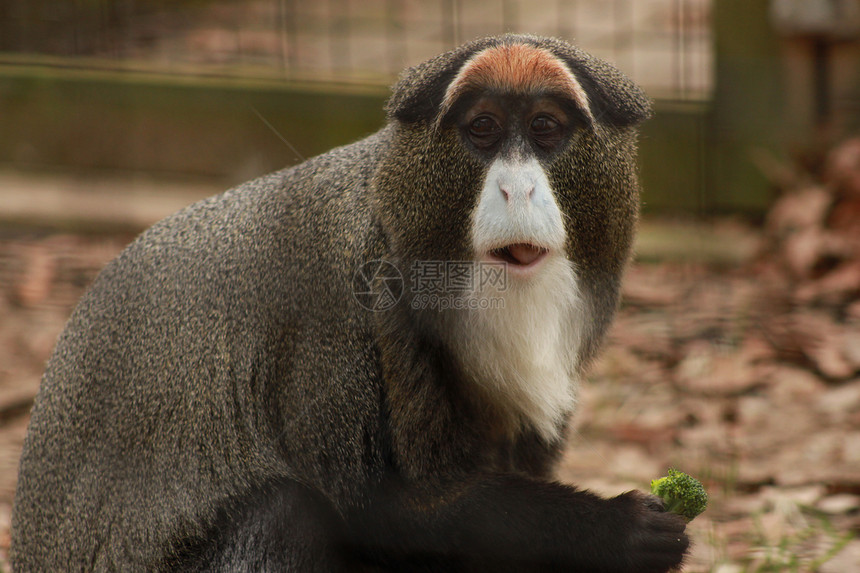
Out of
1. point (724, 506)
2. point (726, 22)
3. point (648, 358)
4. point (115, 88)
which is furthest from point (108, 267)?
point (726, 22)

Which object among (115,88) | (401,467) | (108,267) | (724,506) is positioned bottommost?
(724,506)

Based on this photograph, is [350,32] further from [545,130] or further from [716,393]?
[545,130]

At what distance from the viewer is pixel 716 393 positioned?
5590 mm

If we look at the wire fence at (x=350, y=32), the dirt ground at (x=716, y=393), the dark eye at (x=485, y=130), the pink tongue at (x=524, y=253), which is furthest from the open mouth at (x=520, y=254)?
the wire fence at (x=350, y=32)

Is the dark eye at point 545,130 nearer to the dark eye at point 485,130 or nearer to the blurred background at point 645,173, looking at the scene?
the dark eye at point 485,130

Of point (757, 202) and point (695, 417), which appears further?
point (757, 202)

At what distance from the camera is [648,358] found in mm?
6020

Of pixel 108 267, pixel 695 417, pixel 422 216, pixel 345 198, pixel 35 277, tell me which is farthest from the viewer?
pixel 35 277

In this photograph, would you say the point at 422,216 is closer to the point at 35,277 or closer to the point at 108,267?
the point at 108,267

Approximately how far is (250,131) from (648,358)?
314 centimetres

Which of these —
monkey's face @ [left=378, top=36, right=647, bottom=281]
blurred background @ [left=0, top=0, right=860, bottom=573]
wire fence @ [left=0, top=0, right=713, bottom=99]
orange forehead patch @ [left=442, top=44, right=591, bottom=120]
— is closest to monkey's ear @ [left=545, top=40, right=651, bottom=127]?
monkey's face @ [left=378, top=36, right=647, bottom=281]

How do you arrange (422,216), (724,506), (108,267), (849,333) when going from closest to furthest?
(422,216)
(108,267)
(724,506)
(849,333)

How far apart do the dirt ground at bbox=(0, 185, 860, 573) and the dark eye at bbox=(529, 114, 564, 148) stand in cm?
Result: 146

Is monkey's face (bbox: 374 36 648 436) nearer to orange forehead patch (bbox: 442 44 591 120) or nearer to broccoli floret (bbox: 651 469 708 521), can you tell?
orange forehead patch (bbox: 442 44 591 120)
